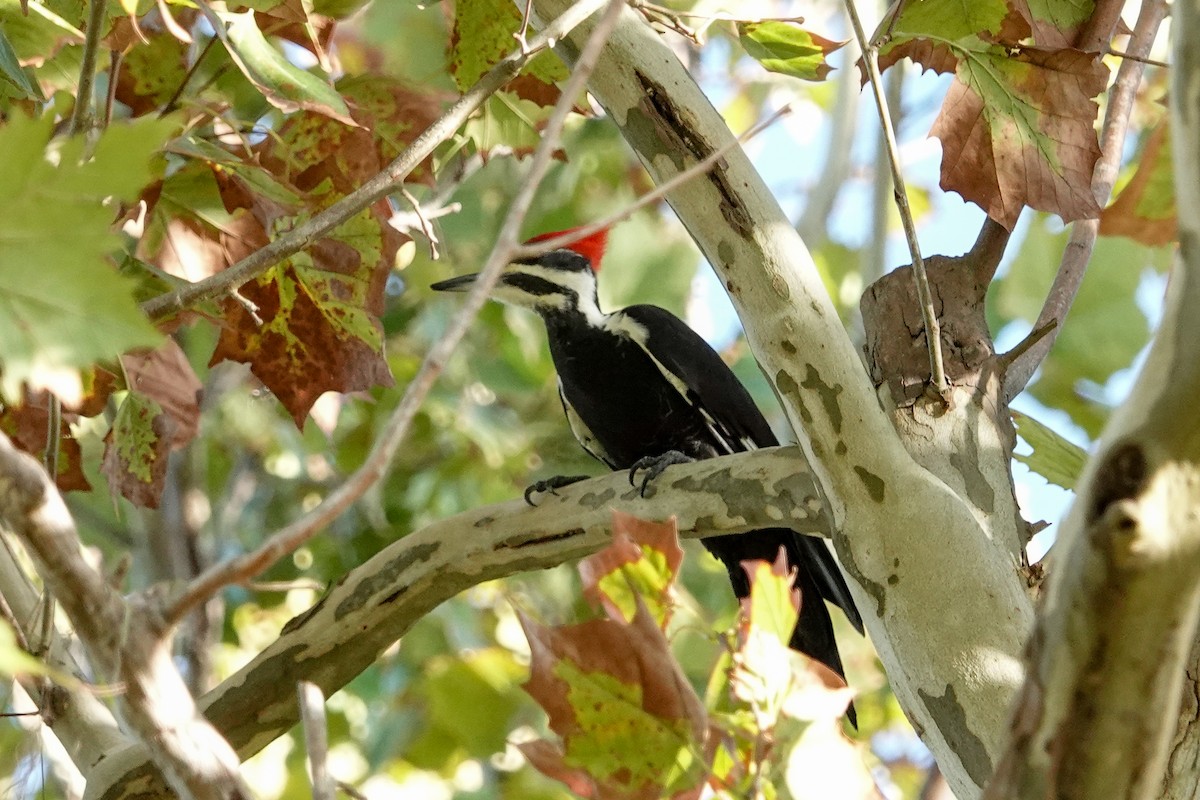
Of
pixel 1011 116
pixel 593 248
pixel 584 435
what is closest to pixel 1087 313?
pixel 593 248

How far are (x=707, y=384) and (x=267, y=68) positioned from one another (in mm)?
1473

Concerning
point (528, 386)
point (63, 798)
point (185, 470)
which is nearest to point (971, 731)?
point (63, 798)

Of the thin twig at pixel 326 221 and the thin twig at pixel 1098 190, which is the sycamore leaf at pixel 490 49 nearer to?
the thin twig at pixel 326 221

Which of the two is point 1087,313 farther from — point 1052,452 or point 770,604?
point 770,604

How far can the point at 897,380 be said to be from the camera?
163 centimetres

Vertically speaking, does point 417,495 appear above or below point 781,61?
below

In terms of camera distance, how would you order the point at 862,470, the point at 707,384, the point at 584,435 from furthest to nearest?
the point at 584,435 → the point at 707,384 → the point at 862,470

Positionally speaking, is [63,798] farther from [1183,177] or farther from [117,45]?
[1183,177]

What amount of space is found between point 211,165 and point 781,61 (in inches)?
30.6

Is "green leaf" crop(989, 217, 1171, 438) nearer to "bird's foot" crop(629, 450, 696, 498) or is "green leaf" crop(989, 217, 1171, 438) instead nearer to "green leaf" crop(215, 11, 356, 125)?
"bird's foot" crop(629, 450, 696, 498)

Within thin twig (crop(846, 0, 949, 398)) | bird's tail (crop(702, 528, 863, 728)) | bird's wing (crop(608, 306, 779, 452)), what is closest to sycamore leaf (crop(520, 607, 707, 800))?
thin twig (crop(846, 0, 949, 398))

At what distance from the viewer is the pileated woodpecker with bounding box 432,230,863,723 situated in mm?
2582

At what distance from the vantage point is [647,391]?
2.83 m

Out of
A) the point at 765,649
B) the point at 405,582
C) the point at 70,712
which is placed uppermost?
the point at 765,649
